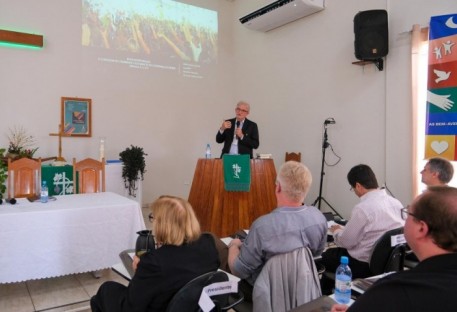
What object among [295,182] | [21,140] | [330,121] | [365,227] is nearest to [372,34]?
[330,121]

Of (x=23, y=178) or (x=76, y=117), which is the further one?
(x=76, y=117)

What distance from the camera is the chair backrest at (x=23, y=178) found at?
3496 millimetres

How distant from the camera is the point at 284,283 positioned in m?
1.63

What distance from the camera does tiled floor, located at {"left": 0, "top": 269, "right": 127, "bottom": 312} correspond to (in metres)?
2.67

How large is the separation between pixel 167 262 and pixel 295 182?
2.26 ft

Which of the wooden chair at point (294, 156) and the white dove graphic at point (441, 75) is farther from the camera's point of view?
the wooden chair at point (294, 156)

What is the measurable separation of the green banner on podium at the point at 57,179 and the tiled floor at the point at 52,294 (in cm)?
143

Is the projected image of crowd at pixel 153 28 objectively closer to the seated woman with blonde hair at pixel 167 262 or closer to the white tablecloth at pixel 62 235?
the white tablecloth at pixel 62 235

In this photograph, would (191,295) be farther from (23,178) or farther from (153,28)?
(153,28)

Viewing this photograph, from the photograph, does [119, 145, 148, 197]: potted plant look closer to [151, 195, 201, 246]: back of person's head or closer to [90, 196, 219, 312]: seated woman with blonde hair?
[90, 196, 219, 312]: seated woman with blonde hair

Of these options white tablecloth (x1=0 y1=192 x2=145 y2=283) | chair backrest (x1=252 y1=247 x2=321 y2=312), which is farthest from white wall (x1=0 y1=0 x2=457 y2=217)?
chair backrest (x1=252 y1=247 x2=321 y2=312)

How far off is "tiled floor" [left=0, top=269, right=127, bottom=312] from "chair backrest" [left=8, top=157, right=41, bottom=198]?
2.82ft

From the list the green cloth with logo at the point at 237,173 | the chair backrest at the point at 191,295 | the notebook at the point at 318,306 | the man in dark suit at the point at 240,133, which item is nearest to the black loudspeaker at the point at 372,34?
the man in dark suit at the point at 240,133

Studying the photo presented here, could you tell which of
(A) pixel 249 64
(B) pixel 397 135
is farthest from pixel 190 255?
(A) pixel 249 64
